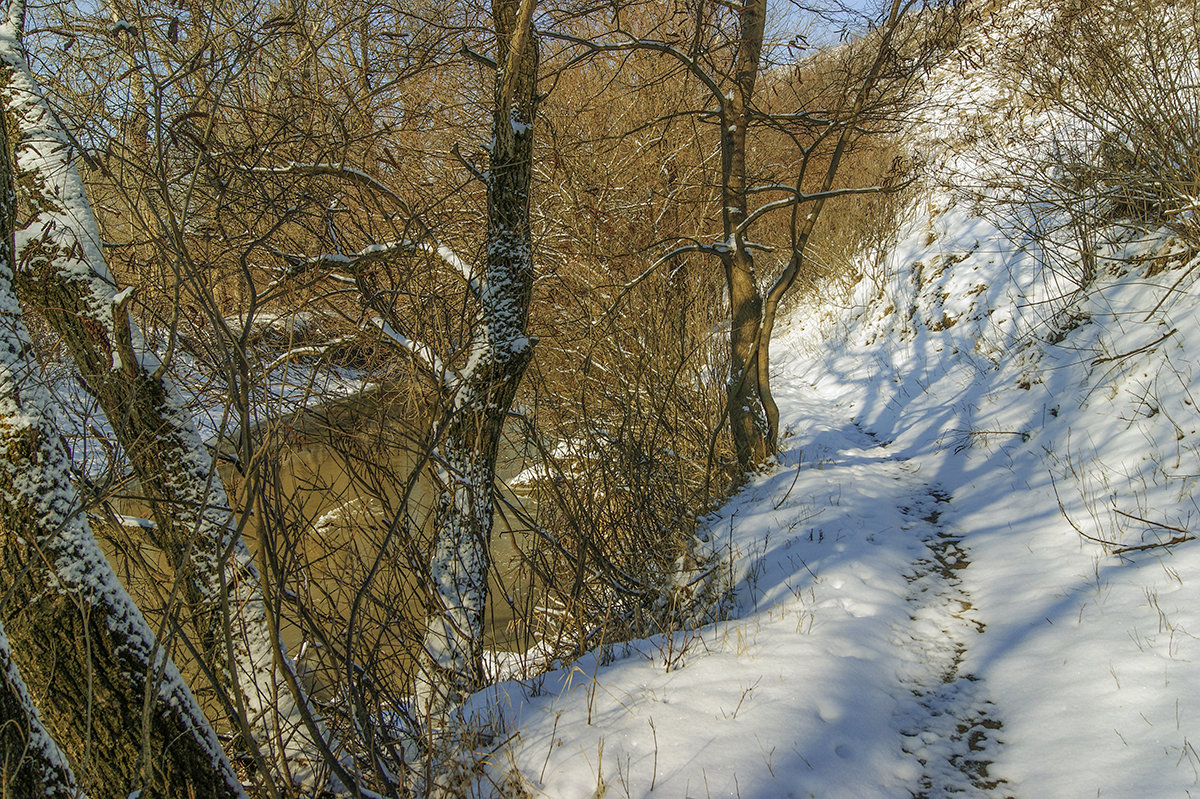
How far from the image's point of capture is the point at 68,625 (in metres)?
2.60

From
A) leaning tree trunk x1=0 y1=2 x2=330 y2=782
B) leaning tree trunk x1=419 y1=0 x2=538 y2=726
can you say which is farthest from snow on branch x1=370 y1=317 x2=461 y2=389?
leaning tree trunk x1=0 y1=2 x2=330 y2=782

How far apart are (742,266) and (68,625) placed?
Answer: 5.79m

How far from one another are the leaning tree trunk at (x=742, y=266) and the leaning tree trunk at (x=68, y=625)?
194 inches

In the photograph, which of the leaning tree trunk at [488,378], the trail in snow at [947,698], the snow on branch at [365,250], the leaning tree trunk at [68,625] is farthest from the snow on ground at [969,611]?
the snow on branch at [365,250]

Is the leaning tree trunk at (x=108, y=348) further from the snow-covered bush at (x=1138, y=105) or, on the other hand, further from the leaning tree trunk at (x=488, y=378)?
the snow-covered bush at (x=1138, y=105)

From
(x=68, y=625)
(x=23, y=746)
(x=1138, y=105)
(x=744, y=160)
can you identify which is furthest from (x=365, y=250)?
(x=1138, y=105)

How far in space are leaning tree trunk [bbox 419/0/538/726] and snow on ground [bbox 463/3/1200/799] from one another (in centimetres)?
72

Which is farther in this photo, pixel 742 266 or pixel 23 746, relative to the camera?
pixel 742 266

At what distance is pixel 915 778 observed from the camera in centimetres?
263

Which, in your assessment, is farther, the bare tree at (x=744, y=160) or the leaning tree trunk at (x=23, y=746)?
the bare tree at (x=744, y=160)

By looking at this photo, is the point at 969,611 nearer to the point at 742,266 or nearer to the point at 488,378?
the point at 488,378

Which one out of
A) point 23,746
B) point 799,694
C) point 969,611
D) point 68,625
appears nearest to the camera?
point 23,746

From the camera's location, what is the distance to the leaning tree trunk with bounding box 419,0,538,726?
4141 mm

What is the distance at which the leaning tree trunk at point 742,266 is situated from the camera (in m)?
6.22
